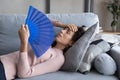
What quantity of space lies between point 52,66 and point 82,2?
1.98 m

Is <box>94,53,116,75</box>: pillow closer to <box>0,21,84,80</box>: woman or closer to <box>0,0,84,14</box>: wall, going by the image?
<box>0,21,84,80</box>: woman

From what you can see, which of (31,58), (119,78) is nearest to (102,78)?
(119,78)

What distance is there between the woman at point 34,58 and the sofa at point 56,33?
0.06 meters

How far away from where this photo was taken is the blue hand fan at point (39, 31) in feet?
5.16

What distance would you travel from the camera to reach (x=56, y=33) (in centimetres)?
191

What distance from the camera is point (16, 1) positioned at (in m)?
3.33

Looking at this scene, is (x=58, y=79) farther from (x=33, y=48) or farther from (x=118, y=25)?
(x=118, y=25)

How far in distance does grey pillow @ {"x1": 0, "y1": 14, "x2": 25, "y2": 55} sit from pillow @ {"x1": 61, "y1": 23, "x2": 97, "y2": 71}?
461 mm

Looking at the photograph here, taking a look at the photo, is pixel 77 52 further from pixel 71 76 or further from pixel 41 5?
pixel 41 5

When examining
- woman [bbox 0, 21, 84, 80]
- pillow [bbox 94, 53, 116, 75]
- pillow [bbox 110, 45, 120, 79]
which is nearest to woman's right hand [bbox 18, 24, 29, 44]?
woman [bbox 0, 21, 84, 80]

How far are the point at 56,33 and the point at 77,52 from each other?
0.35 meters

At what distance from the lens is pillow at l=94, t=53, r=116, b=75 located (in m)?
1.62

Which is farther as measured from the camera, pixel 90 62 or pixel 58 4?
pixel 58 4

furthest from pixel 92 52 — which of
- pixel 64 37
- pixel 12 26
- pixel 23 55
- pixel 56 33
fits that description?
pixel 12 26
